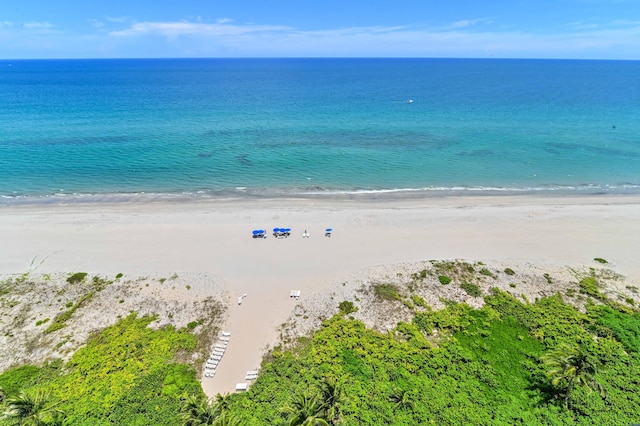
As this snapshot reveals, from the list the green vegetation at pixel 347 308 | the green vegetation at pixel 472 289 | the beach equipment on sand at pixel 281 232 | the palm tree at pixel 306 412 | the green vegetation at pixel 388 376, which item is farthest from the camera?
the beach equipment on sand at pixel 281 232

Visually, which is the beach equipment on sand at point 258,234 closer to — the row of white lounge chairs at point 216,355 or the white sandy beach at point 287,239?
the white sandy beach at point 287,239

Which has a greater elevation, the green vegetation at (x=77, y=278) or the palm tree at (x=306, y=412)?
the palm tree at (x=306, y=412)

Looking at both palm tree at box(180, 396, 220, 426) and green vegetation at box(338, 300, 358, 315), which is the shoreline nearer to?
green vegetation at box(338, 300, 358, 315)

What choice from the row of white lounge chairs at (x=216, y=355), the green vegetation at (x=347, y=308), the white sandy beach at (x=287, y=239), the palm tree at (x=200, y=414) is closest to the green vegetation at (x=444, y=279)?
the white sandy beach at (x=287, y=239)

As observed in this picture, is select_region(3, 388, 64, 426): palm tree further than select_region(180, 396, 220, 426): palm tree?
Yes

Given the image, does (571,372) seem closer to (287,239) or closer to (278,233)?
(287,239)

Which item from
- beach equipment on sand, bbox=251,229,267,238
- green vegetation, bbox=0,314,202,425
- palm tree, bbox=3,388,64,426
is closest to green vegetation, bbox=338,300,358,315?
green vegetation, bbox=0,314,202,425

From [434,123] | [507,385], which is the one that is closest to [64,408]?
[507,385]
